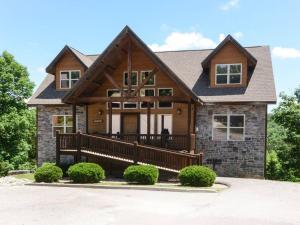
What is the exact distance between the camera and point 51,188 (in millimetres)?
15680

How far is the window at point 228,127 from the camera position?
2036cm

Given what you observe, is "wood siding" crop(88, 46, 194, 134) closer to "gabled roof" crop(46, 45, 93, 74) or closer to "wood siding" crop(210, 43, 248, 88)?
"wood siding" crop(210, 43, 248, 88)

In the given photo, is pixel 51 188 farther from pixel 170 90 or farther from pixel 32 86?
pixel 32 86

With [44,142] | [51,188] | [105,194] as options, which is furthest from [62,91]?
[105,194]

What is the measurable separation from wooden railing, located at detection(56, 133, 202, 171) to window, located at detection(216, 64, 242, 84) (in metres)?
6.49

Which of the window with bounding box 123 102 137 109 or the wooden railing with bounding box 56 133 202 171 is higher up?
the window with bounding box 123 102 137 109

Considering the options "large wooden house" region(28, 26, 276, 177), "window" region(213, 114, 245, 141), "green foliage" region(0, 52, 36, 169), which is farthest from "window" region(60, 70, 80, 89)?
"window" region(213, 114, 245, 141)

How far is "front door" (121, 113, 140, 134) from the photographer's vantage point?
22266 millimetres

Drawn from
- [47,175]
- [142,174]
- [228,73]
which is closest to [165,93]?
[228,73]

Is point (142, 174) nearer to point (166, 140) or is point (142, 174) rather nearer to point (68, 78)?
point (166, 140)

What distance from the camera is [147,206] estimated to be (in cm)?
1157

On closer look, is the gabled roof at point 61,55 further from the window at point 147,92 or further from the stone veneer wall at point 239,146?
the stone veneer wall at point 239,146

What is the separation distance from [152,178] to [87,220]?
6601 mm

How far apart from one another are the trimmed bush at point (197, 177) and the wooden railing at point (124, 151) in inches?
61.7
